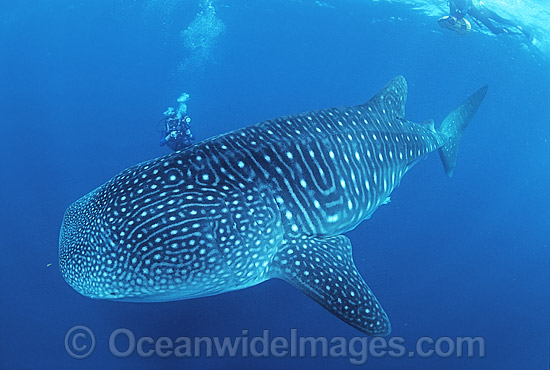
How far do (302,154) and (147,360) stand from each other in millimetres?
6683

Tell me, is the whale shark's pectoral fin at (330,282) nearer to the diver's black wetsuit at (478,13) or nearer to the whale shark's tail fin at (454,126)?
the whale shark's tail fin at (454,126)

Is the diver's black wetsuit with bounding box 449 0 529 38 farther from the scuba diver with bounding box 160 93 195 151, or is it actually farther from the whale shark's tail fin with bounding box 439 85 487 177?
the scuba diver with bounding box 160 93 195 151

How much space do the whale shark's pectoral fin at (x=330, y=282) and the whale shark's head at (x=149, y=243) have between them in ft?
2.04

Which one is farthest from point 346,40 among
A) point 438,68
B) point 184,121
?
point 184,121

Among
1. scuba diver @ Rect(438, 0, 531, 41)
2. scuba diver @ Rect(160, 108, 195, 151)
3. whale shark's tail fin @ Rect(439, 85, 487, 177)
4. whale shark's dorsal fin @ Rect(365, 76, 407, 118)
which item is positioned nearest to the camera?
whale shark's dorsal fin @ Rect(365, 76, 407, 118)

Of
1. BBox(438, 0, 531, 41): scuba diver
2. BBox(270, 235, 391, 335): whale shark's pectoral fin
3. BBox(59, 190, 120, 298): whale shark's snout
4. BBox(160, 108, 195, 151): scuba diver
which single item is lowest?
BBox(160, 108, 195, 151): scuba diver

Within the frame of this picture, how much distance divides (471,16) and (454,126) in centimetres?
1347

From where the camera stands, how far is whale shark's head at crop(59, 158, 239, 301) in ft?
10.1

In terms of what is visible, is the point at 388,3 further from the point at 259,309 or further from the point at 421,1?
the point at 259,309

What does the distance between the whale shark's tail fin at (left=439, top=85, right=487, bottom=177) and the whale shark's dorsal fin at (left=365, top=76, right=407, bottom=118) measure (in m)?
1.61

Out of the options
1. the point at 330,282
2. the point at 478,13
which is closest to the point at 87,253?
the point at 330,282

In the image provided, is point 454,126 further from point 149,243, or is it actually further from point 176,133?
point 176,133

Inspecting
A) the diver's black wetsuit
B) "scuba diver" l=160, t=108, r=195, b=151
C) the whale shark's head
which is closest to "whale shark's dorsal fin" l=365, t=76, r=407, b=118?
the whale shark's head

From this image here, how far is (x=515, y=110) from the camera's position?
3491cm
